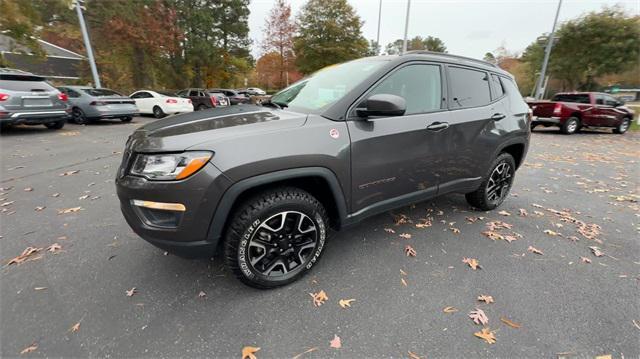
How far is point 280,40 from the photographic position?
91.5 feet

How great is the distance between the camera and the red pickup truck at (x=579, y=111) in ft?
35.5

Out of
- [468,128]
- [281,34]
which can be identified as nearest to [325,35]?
[281,34]

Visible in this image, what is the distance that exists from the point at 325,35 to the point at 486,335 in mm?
33193

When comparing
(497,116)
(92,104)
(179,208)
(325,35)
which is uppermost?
(325,35)

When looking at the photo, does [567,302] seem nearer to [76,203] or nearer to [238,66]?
[76,203]

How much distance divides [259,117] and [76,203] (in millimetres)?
3222

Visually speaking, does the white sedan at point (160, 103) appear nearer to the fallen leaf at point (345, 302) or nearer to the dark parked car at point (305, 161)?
the dark parked car at point (305, 161)

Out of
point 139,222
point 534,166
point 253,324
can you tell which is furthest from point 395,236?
point 534,166

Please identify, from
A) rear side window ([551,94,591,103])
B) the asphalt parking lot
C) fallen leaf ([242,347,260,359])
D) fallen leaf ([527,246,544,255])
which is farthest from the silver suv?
rear side window ([551,94,591,103])

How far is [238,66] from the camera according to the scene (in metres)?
25.6

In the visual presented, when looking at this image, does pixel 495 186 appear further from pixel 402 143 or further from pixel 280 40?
pixel 280 40

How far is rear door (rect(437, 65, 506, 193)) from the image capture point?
9.27ft

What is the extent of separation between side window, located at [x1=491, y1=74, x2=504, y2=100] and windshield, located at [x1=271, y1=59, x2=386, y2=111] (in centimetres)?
163

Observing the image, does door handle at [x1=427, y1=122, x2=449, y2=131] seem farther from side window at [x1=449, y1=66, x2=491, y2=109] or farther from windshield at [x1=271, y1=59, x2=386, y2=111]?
windshield at [x1=271, y1=59, x2=386, y2=111]
